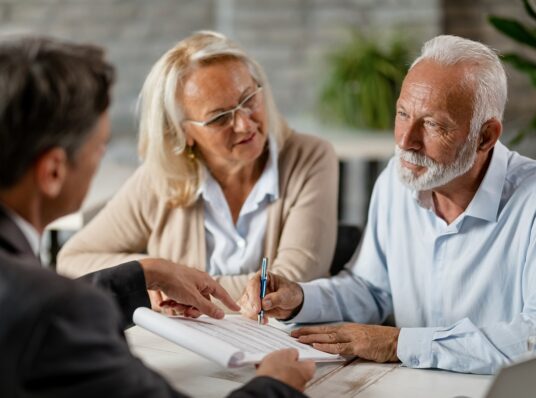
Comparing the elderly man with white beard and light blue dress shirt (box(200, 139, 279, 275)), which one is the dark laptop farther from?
light blue dress shirt (box(200, 139, 279, 275))

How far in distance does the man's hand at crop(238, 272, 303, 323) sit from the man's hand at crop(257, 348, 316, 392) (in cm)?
42

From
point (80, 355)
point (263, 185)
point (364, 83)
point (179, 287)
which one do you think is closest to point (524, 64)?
point (364, 83)

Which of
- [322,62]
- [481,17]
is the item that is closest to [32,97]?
[322,62]

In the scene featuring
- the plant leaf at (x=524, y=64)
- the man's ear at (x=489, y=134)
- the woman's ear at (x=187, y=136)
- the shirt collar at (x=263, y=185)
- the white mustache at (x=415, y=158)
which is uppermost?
the man's ear at (x=489, y=134)

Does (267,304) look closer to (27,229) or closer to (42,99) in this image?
(27,229)

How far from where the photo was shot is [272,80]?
5695 mm

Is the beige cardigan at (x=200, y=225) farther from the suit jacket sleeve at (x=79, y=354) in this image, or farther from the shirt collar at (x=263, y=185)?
the suit jacket sleeve at (x=79, y=354)

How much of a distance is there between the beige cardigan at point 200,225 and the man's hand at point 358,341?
613 millimetres

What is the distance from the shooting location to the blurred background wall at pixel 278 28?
5523 millimetres

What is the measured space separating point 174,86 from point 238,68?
0.60 feet

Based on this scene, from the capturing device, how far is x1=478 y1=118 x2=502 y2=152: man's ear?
79.7 inches

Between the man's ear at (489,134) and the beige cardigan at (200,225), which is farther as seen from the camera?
the beige cardigan at (200,225)

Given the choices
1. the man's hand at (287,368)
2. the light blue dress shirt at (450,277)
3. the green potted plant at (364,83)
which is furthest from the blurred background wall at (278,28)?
the man's hand at (287,368)

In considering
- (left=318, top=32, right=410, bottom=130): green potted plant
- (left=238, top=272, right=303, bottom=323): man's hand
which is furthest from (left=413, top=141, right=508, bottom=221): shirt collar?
(left=318, top=32, right=410, bottom=130): green potted plant
